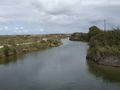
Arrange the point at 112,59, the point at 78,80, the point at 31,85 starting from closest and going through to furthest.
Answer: the point at 31,85 → the point at 78,80 → the point at 112,59

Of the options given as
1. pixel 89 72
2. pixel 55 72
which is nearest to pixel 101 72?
pixel 89 72

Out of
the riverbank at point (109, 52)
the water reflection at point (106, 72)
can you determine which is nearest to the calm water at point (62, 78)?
the water reflection at point (106, 72)

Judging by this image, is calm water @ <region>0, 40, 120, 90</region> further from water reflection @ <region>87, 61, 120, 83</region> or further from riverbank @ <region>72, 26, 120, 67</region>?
riverbank @ <region>72, 26, 120, 67</region>

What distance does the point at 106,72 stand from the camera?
3731cm

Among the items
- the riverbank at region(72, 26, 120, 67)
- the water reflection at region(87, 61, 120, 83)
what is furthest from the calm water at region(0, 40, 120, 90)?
the riverbank at region(72, 26, 120, 67)

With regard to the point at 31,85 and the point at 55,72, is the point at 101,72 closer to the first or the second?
the point at 55,72

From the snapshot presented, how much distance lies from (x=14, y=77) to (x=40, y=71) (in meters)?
5.51

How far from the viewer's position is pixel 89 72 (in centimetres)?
3834

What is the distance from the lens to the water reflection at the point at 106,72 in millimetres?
33281

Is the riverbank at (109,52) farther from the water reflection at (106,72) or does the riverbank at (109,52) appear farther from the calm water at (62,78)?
the calm water at (62,78)

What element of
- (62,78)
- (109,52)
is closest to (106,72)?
(109,52)

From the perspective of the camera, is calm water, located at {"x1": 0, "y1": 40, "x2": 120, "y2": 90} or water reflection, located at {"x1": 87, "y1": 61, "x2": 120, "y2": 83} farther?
water reflection, located at {"x1": 87, "y1": 61, "x2": 120, "y2": 83}

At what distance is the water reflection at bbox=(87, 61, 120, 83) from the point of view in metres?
33.3

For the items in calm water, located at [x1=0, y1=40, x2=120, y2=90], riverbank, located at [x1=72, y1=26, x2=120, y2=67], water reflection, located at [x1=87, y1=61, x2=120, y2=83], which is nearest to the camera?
calm water, located at [x1=0, y1=40, x2=120, y2=90]
